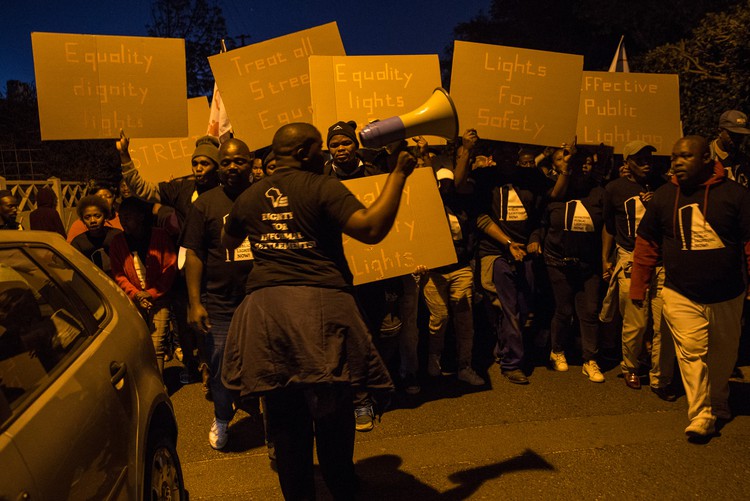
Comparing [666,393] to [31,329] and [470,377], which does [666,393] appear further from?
[31,329]

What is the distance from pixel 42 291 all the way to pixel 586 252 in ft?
14.3

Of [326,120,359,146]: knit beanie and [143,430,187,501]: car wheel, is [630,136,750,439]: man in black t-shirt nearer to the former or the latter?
[326,120,359,146]: knit beanie

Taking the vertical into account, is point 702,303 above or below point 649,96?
below

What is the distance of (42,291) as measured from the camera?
244cm

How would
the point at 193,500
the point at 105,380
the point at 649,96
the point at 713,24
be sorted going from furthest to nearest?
the point at 713,24, the point at 649,96, the point at 193,500, the point at 105,380

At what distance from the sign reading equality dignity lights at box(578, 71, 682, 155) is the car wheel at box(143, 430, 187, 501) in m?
4.37

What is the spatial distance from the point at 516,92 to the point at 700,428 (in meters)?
2.92

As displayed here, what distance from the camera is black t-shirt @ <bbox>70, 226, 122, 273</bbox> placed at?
5402mm

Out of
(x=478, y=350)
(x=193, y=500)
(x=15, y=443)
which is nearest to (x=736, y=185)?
(x=478, y=350)

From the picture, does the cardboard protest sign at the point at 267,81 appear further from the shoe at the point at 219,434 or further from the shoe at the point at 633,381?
the shoe at the point at 633,381

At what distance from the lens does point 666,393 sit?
4953 millimetres

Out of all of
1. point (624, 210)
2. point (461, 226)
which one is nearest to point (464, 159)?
point (461, 226)

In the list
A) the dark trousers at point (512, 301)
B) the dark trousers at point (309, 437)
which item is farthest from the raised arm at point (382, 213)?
the dark trousers at point (512, 301)

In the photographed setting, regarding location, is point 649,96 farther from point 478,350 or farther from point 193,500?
point 193,500
